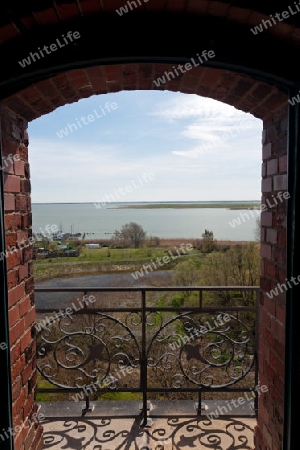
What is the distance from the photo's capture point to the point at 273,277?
1536 mm

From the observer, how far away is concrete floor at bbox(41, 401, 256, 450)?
2.13 metres

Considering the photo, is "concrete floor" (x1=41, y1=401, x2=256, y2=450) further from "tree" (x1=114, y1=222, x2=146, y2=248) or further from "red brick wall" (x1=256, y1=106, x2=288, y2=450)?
"tree" (x1=114, y1=222, x2=146, y2=248)

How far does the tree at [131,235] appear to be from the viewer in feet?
32.2

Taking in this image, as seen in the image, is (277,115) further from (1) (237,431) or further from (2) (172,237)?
(2) (172,237)

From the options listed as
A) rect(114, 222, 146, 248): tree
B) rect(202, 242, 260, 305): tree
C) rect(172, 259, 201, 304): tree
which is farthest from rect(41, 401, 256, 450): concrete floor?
rect(172, 259, 201, 304): tree

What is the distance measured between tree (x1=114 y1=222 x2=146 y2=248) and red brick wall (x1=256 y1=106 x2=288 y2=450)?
8.05 m

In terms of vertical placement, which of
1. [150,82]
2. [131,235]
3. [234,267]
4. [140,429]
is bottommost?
[234,267]

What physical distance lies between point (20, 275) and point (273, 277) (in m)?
1.24

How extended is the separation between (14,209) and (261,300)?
137cm

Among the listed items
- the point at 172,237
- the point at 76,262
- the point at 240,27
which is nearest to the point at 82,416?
the point at 240,27

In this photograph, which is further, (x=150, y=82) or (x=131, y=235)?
(x=131, y=235)

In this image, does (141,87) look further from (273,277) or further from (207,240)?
(207,240)

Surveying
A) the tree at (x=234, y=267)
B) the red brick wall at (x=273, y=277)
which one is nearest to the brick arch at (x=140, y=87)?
the red brick wall at (x=273, y=277)

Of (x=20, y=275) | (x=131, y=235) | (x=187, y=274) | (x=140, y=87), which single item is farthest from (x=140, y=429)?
(x=187, y=274)
